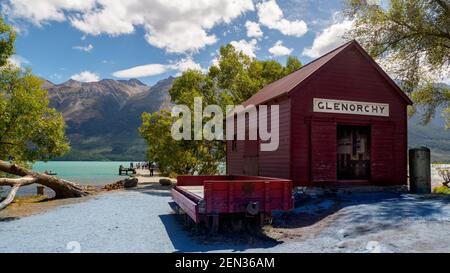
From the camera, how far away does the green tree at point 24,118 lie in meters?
19.4

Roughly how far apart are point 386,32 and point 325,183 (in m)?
14.3

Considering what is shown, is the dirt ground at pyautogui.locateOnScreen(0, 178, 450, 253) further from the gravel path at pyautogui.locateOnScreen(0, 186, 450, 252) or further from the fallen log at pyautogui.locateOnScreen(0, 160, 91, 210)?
the fallen log at pyautogui.locateOnScreen(0, 160, 91, 210)

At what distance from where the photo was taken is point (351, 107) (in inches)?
709

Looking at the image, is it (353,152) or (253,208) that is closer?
(253,208)

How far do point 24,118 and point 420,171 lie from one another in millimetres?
20354

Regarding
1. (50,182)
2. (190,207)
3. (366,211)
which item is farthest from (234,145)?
(190,207)

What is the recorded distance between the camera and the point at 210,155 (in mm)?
34469

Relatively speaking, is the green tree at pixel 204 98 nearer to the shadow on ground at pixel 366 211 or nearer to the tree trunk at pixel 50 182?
the tree trunk at pixel 50 182

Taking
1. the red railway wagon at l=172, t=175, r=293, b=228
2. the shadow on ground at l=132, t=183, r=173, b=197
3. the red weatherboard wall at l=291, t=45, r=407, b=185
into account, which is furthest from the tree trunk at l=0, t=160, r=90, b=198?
the red weatherboard wall at l=291, t=45, r=407, b=185

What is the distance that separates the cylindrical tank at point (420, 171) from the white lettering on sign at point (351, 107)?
2610mm

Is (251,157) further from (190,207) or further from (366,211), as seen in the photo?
(190,207)

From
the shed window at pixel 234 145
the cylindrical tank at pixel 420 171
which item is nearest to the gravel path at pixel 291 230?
the cylindrical tank at pixel 420 171
